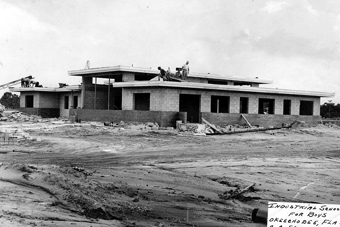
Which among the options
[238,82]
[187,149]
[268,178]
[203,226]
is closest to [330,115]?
[238,82]

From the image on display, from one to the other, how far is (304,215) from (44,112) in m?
40.5

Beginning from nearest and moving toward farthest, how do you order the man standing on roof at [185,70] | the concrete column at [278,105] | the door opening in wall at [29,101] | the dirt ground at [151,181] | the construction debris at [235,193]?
the dirt ground at [151,181] < the construction debris at [235,193] < the man standing on roof at [185,70] < the concrete column at [278,105] < the door opening in wall at [29,101]

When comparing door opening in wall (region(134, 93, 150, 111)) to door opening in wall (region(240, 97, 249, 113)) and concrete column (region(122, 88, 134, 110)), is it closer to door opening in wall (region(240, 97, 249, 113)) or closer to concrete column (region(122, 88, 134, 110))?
concrete column (region(122, 88, 134, 110))

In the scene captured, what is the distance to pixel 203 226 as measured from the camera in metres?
6.57

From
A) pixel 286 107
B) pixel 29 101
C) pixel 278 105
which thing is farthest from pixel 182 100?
pixel 29 101

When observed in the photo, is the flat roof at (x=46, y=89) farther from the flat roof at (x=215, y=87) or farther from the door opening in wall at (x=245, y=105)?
the door opening in wall at (x=245, y=105)

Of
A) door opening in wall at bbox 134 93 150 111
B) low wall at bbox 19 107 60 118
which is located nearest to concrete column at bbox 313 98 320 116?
door opening in wall at bbox 134 93 150 111

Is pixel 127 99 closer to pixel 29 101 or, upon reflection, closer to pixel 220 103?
pixel 220 103

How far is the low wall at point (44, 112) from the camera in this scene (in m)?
40.8

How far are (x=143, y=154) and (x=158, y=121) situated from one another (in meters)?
10.9

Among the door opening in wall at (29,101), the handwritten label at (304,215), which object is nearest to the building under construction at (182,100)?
the door opening in wall at (29,101)

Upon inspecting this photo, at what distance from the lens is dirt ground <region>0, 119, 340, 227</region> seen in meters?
6.93

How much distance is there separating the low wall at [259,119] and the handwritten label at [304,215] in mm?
23862

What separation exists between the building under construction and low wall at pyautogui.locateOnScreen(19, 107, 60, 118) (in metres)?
3.48
